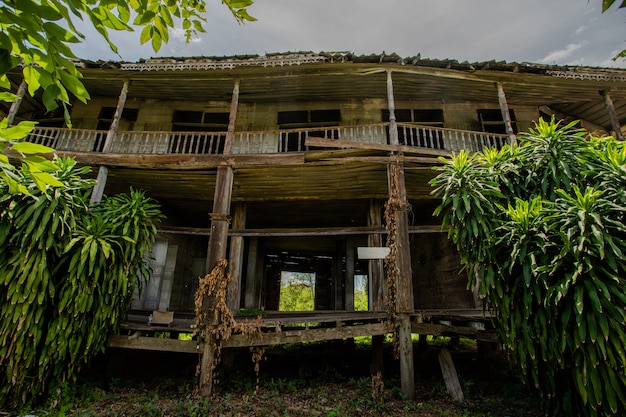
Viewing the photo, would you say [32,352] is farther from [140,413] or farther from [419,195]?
[419,195]

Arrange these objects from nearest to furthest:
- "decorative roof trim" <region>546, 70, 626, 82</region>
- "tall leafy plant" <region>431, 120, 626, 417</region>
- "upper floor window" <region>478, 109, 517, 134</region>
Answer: "tall leafy plant" <region>431, 120, 626, 417</region> → "decorative roof trim" <region>546, 70, 626, 82</region> → "upper floor window" <region>478, 109, 517, 134</region>

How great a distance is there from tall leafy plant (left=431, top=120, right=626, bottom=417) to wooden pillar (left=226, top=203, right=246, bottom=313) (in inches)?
246

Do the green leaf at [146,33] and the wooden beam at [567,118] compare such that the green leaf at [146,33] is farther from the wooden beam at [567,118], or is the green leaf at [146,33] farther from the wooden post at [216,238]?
the wooden beam at [567,118]

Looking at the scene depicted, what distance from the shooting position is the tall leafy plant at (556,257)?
442 centimetres

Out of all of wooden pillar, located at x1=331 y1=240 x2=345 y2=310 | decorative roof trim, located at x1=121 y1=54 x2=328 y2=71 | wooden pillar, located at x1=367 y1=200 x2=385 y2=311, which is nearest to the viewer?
decorative roof trim, located at x1=121 y1=54 x2=328 y2=71

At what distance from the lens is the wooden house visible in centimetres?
806

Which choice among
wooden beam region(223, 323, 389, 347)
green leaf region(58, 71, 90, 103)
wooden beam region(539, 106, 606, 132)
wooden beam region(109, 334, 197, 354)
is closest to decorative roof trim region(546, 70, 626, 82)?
wooden beam region(539, 106, 606, 132)

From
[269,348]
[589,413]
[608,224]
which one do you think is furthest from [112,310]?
[608,224]

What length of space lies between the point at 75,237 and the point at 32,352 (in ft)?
6.62

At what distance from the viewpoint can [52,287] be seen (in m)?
5.93

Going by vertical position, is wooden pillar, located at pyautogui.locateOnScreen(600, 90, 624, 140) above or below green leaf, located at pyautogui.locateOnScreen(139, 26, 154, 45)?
above

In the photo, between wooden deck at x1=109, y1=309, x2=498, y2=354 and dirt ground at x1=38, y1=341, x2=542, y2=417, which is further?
wooden deck at x1=109, y1=309, x2=498, y2=354

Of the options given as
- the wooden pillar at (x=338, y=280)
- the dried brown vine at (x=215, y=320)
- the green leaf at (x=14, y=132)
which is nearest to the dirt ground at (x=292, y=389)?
the dried brown vine at (x=215, y=320)

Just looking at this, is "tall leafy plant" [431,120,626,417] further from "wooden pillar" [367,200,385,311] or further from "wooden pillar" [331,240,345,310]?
"wooden pillar" [331,240,345,310]
